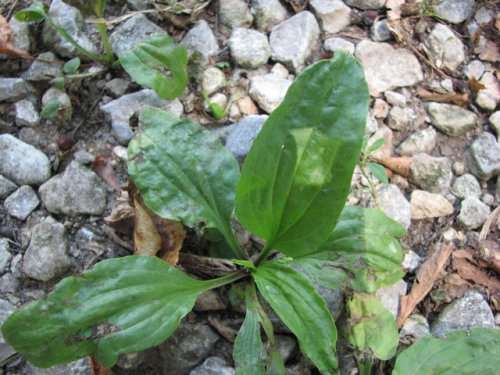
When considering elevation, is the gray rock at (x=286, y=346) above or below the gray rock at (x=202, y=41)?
below

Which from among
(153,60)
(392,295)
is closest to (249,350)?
(392,295)

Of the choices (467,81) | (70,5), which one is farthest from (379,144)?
(70,5)

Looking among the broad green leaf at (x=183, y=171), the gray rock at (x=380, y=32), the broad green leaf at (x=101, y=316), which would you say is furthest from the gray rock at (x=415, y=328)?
the gray rock at (x=380, y=32)

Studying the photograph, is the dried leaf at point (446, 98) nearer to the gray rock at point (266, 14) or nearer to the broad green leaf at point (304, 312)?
the gray rock at point (266, 14)

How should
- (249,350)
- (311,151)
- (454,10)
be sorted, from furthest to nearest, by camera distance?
(454,10), (249,350), (311,151)

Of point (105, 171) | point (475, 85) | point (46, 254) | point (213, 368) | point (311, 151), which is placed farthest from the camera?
point (475, 85)

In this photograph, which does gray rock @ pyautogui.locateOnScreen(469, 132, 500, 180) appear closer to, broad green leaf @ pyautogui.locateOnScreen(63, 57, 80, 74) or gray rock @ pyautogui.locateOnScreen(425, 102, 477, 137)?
gray rock @ pyautogui.locateOnScreen(425, 102, 477, 137)

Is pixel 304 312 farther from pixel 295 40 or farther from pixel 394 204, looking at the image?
pixel 295 40
